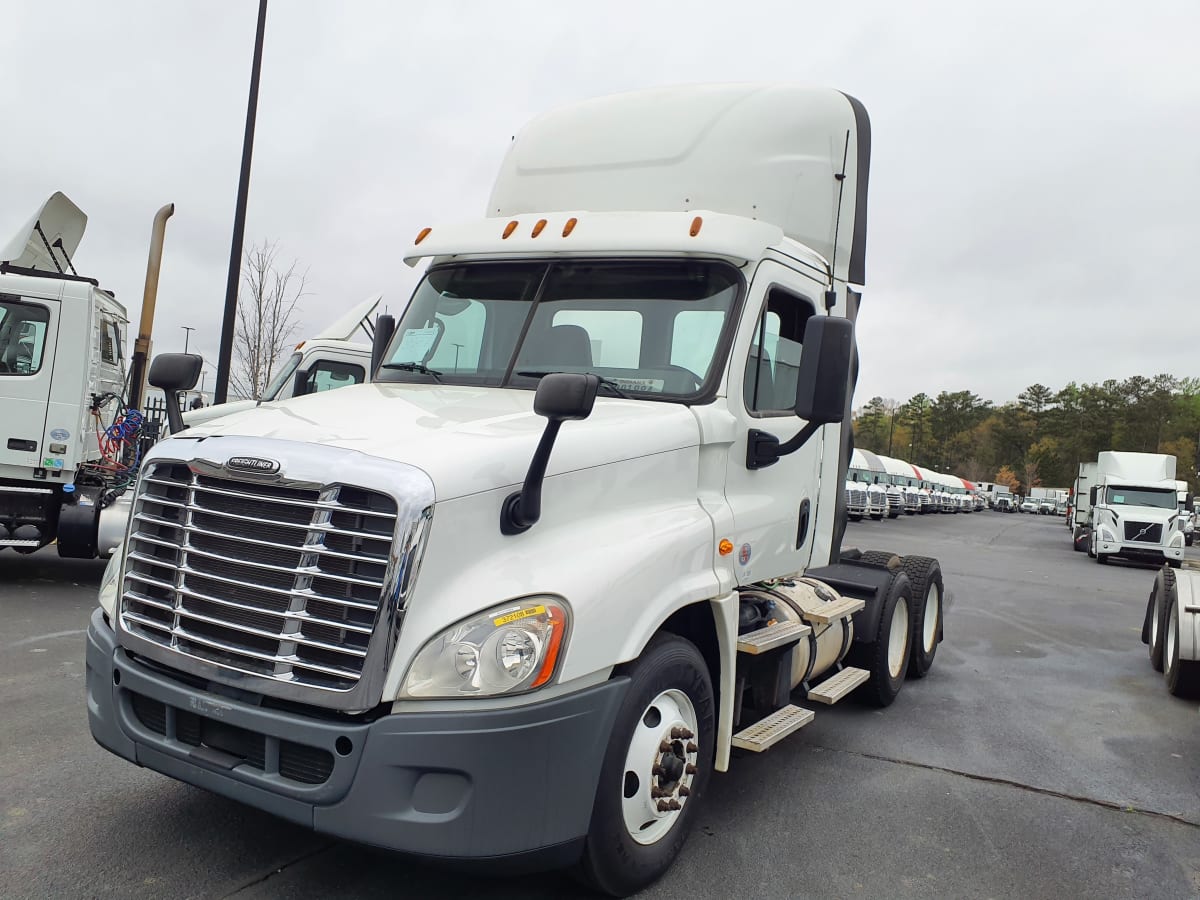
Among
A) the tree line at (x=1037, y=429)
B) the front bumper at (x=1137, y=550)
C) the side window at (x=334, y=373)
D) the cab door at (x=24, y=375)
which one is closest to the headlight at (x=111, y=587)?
the cab door at (x=24, y=375)

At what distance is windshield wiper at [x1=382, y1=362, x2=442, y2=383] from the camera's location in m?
4.59

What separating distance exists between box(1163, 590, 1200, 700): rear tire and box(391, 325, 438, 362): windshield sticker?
630 centimetres

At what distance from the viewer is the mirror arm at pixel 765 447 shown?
445 cm

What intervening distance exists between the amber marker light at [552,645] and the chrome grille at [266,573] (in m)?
0.55

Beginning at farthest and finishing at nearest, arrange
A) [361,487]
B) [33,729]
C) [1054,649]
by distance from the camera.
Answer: [1054,649] → [33,729] → [361,487]

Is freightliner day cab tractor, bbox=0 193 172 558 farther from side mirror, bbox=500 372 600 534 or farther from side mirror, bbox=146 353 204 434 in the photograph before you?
side mirror, bbox=500 372 600 534

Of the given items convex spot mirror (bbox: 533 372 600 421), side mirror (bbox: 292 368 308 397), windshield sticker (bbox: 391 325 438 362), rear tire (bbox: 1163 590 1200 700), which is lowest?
rear tire (bbox: 1163 590 1200 700)

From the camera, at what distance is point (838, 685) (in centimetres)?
592

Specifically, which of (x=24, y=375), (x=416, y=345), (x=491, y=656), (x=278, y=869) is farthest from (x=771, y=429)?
(x=24, y=375)

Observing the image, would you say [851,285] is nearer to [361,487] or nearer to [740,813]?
[740,813]

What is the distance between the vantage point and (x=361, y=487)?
3.08 metres

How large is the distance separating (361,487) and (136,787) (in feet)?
8.18

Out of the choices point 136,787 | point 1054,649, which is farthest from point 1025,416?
point 136,787

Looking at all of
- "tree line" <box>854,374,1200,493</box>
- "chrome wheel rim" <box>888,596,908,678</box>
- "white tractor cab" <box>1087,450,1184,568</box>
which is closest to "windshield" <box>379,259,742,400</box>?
"chrome wheel rim" <box>888,596,908,678</box>
